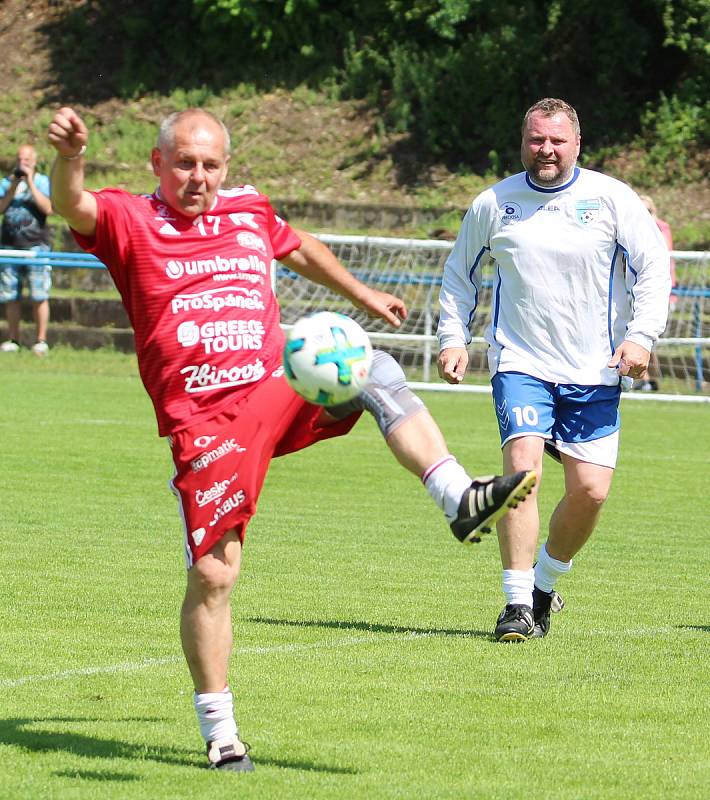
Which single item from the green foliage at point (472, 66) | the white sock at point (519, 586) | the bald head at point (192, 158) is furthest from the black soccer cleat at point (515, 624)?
the green foliage at point (472, 66)

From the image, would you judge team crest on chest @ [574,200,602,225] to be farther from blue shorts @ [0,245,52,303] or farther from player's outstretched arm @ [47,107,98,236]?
blue shorts @ [0,245,52,303]

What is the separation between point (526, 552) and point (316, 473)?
5.53 m

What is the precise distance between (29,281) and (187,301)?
16.9 metres

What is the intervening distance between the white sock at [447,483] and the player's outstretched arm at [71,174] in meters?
1.30

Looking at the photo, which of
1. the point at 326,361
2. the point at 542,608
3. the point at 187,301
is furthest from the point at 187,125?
the point at 542,608

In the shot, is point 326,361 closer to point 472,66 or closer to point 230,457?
A: point 230,457

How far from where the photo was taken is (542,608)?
735 cm

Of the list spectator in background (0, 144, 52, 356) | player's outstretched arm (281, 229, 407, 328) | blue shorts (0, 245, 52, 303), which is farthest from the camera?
blue shorts (0, 245, 52, 303)

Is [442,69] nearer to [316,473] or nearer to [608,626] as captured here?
[316,473]

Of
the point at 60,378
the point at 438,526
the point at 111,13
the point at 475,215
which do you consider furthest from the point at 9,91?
the point at 475,215

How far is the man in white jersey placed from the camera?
7.21m

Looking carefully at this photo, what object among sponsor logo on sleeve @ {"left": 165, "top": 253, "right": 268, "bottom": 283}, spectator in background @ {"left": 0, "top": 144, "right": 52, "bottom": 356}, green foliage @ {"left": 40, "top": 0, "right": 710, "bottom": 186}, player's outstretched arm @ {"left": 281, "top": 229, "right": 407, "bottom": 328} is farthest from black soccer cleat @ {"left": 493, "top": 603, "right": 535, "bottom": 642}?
green foliage @ {"left": 40, "top": 0, "right": 710, "bottom": 186}

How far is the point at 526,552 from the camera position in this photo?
23.8 ft

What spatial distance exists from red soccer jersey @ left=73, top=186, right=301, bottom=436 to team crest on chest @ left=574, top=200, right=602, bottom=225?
99.7 inches
